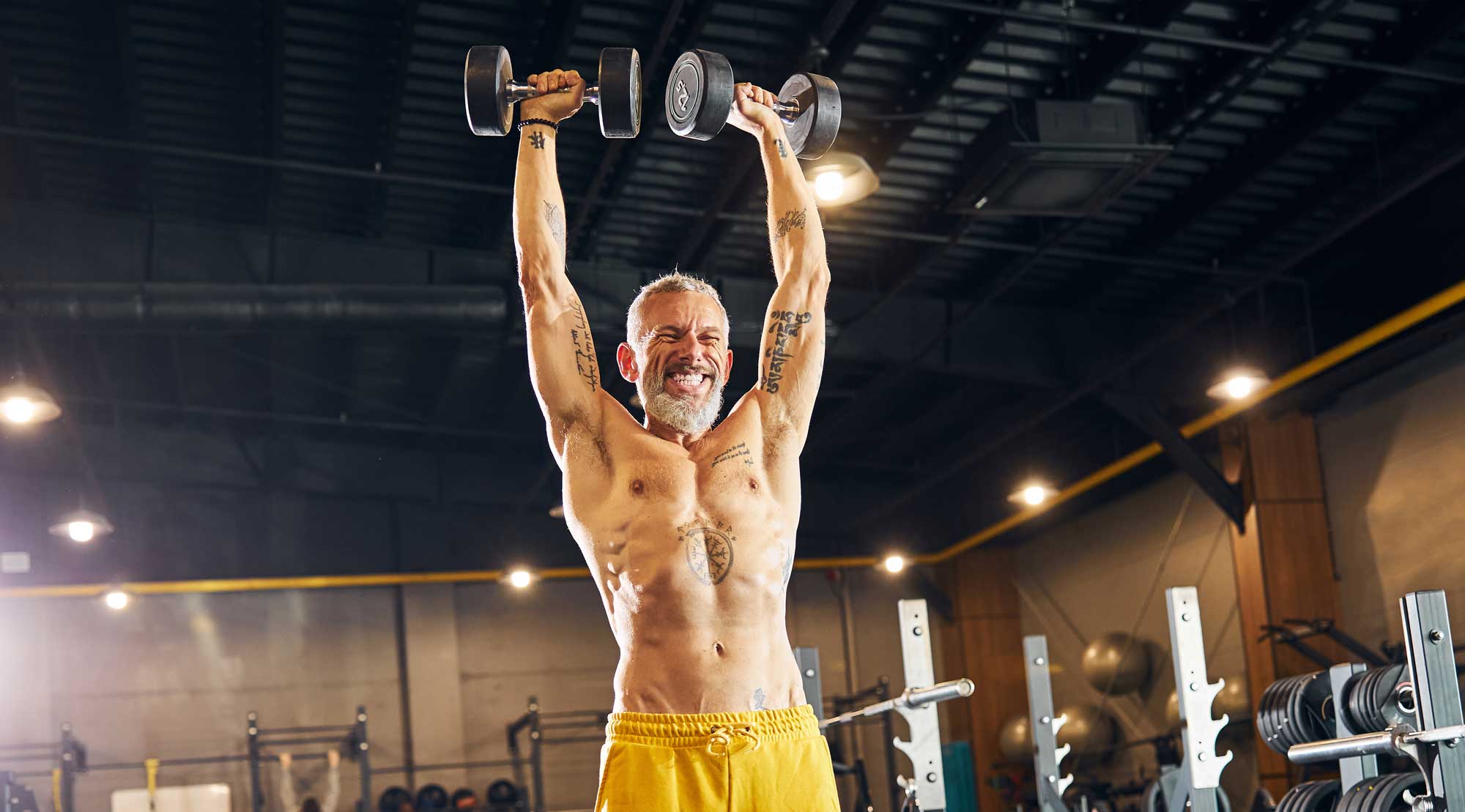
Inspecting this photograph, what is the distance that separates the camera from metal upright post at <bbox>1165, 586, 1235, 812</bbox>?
168 inches

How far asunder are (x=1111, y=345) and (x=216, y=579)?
7.58 metres

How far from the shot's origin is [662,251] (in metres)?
8.13

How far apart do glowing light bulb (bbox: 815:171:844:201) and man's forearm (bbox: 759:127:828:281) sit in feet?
11.1

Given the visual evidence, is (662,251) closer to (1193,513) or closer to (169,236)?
(169,236)

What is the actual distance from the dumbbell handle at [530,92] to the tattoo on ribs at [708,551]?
780 millimetres

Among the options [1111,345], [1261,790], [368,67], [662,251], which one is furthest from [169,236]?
[1261,790]

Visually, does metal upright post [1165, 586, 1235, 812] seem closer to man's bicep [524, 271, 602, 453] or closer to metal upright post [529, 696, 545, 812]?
man's bicep [524, 271, 602, 453]

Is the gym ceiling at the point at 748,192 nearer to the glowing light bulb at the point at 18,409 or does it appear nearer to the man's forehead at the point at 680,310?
the glowing light bulb at the point at 18,409

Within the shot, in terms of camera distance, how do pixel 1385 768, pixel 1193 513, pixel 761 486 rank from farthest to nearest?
1. pixel 1193 513
2. pixel 1385 768
3. pixel 761 486

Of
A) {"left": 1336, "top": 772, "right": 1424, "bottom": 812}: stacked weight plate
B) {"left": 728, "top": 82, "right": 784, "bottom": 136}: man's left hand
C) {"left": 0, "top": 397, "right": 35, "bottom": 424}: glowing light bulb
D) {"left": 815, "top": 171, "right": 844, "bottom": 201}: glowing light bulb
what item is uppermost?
{"left": 815, "top": 171, "right": 844, "bottom": 201}: glowing light bulb

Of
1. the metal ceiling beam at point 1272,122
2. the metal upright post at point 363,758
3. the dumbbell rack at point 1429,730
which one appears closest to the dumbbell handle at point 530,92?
the dumbbell rack at point 1429,730

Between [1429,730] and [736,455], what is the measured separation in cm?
168

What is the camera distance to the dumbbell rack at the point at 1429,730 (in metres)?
2.83

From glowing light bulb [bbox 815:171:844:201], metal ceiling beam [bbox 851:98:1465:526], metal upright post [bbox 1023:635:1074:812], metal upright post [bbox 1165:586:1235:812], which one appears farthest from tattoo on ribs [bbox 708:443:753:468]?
metal ceiling beam [bbox 851:98:1465:526]
